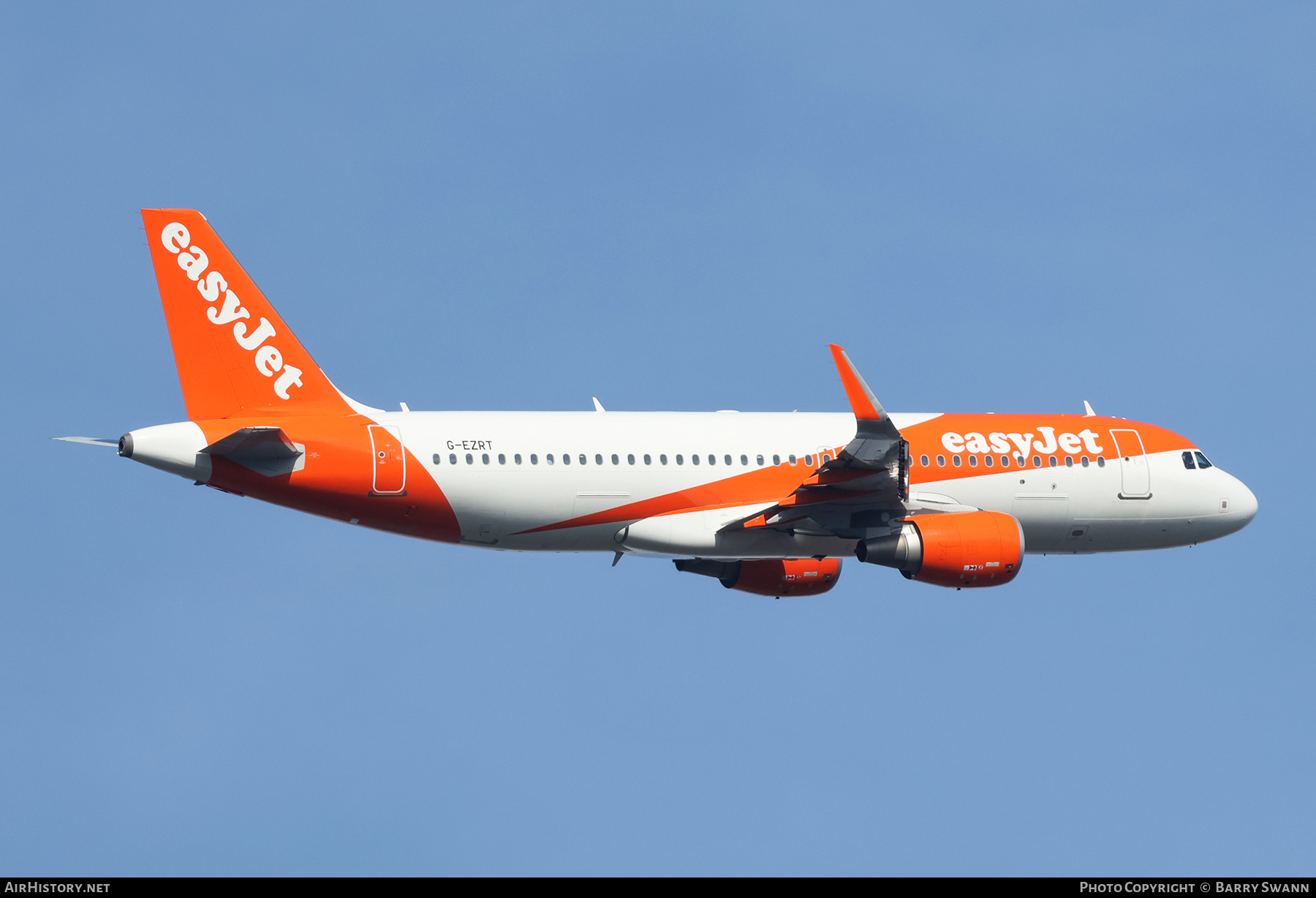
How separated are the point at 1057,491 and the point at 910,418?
3652 mm

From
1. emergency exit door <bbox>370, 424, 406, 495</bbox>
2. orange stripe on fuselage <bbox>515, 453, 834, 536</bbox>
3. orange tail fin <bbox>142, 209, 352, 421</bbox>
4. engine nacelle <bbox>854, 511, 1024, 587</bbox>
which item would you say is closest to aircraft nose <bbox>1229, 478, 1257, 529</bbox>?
engine nacelle <bbox>854, 511, 1024, 587</bbox>

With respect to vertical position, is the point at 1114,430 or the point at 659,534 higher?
the point at 1114,430

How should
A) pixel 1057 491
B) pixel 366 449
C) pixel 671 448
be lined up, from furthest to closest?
pixel 1057 491 → pixel 671 448 → pixel 366 449

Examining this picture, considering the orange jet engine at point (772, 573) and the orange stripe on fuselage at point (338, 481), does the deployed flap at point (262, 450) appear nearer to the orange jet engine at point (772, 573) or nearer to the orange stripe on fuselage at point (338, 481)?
the orange stripe on fuselage at point (338, 481)

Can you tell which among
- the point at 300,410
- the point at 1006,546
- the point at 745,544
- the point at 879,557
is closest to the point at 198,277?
the point at 300,410

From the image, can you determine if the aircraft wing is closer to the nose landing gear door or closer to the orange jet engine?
the orange jet engine

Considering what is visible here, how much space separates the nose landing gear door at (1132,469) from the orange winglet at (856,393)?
8.19 meters

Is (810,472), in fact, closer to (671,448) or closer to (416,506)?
(671,448)

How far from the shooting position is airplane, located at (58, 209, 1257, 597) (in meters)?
32.8

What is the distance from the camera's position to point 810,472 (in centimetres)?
3609

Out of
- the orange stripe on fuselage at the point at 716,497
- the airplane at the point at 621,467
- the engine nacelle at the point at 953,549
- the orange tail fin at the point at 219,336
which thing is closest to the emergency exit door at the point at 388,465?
the airplane at the point at 621,467

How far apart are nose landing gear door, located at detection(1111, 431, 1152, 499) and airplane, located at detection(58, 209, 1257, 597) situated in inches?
2.5

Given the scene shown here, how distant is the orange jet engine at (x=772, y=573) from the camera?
130 ft

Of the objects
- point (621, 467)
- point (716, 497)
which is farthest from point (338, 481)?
point (716, 497)
